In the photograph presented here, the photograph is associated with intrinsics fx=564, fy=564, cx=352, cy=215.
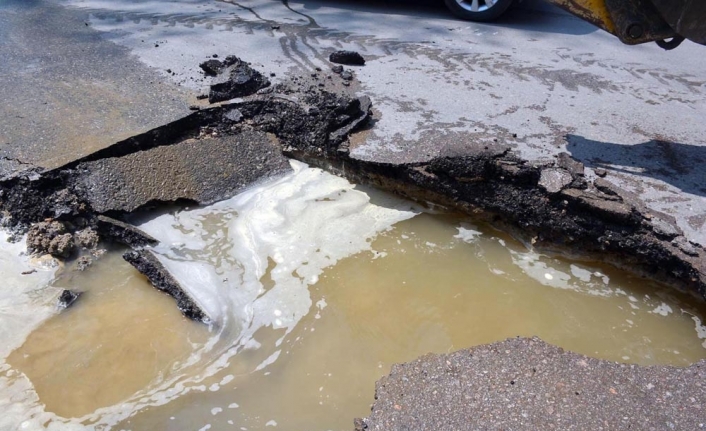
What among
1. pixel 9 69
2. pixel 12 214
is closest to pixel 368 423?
pixel 12 214

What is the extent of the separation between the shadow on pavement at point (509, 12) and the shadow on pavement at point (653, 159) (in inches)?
119

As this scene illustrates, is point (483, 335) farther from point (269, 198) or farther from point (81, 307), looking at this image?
point (81, 307)

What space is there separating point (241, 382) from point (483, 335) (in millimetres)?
1278

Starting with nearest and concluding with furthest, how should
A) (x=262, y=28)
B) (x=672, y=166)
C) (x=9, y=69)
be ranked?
(x=672, y=166) < (x=9, y=69) < (x=262, y=28)

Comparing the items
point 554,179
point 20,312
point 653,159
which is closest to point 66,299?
point 20,312

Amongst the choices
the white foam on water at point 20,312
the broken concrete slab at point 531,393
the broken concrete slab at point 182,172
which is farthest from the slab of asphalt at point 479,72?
the white foam on water at point 20,312

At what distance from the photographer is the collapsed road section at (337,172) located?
3314mm

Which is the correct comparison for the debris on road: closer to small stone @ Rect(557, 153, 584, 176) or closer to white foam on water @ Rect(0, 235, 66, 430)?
white foam on water @ Rect(0, 235, 66, 430)

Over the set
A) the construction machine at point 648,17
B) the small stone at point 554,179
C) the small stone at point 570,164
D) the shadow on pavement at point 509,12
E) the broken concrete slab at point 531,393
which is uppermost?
the construction machine at point 648,17

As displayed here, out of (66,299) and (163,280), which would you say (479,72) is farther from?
(66,299)

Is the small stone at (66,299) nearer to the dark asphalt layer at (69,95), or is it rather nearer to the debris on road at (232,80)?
the dark asphalt layer at (69,95)

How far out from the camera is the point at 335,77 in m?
5.08

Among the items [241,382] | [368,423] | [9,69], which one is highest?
[9,69]

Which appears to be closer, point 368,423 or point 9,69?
point 368,423
